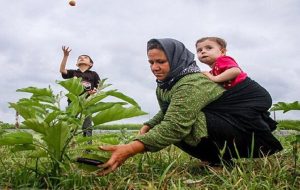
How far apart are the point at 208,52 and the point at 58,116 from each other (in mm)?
1744

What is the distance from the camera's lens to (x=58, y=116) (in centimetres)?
284

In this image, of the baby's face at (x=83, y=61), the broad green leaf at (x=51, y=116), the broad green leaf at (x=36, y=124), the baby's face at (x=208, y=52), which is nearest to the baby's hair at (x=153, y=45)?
the baby's face at (x=208, y=52)

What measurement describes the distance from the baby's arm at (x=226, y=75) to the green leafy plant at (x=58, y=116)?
897mm

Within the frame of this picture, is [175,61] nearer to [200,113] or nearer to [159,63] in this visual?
[159,63]

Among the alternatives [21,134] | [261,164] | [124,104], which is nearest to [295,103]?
[261,164]

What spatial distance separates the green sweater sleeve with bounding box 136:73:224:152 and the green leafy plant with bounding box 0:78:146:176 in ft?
0.73

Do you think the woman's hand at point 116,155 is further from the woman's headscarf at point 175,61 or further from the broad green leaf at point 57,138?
the woman's headscarf at point 175,61

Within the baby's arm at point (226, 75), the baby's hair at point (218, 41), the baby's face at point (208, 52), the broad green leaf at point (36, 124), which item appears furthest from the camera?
the baby's hair at point (218, 41)

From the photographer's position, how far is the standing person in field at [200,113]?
124 inches

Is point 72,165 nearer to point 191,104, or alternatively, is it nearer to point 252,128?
point 191,104

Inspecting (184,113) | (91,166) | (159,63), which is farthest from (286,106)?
(91,166)

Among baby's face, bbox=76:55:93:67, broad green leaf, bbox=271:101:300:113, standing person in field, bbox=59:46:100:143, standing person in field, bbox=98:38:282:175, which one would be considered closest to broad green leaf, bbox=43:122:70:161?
standing person in field, bbox=98:38:282:175

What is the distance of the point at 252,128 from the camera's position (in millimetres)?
3613

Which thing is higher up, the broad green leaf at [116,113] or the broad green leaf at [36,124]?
the broad green leaf at [116,113]
